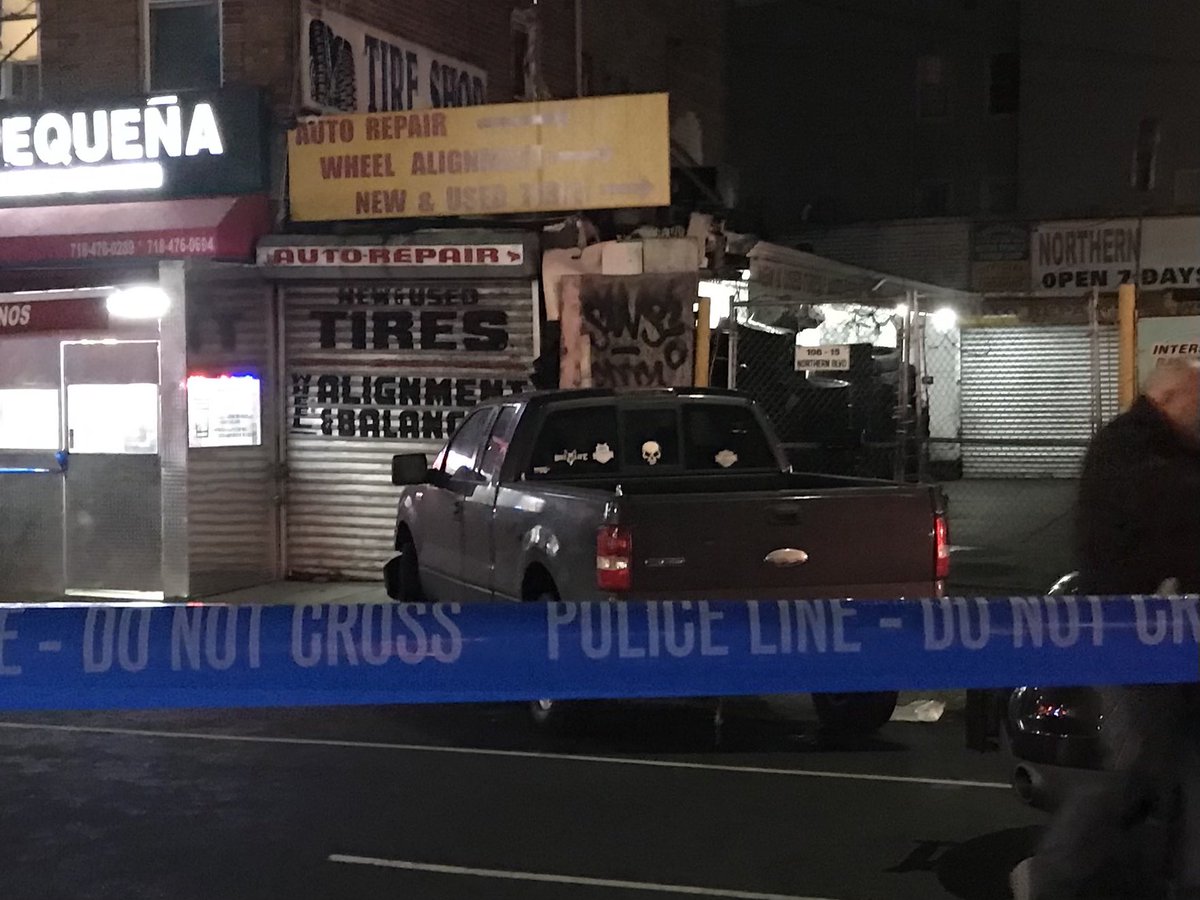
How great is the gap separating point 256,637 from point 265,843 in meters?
3.04

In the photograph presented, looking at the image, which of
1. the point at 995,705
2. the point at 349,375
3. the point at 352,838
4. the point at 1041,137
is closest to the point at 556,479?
the point at 352,838

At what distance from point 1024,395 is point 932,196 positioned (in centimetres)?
776

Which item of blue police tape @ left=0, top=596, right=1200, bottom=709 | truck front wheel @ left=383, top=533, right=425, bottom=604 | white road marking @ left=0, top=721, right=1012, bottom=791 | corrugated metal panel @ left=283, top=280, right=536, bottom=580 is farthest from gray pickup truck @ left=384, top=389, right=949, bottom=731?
blue police tape @ left=0, top=596, right=1200, bottom=709

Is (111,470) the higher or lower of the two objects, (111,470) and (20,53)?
the lower

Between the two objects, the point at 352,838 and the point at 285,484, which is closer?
the point at 352,838

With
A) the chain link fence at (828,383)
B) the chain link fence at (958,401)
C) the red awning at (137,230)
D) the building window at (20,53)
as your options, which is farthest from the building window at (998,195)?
the red awning at (137,230)

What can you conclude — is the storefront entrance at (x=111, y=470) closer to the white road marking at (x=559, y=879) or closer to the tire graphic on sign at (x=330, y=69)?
the tire graphic on sign at (x=330, y=69)

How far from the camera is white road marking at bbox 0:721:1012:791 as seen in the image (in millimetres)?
7883

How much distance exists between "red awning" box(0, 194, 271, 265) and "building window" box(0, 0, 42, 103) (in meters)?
1.64

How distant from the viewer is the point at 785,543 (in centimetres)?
805

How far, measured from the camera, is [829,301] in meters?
13.1

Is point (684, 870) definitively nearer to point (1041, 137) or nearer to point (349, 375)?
point (349, 375)

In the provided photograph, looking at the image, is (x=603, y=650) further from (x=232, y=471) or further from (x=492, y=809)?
(x=232, y=471)

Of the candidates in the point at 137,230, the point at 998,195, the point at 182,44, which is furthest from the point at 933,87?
the point at 137,230
